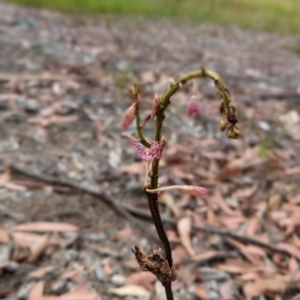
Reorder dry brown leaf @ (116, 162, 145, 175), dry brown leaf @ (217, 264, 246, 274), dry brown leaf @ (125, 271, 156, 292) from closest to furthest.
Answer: dry brown leaf @ (125, 271, 156, 292)
dry brown leaf @ (217, 264, 246, 274)
dry brown leaf @ (116, 162, 145, 175)

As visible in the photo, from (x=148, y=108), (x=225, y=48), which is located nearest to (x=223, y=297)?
(x=148, y=108)

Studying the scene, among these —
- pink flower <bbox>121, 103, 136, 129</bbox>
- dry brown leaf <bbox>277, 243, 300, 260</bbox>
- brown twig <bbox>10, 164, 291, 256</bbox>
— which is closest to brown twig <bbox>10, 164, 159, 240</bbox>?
brown twig <bbox>10, 164, 291, 256</bbox>

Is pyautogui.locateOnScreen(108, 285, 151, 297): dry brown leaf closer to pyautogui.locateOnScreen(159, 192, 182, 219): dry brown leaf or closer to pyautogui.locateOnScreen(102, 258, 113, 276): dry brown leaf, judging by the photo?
pyautogui.locateOnScreen(102, 258, 113, 276): dry brown leaf

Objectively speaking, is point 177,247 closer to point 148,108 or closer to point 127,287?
point 127,287

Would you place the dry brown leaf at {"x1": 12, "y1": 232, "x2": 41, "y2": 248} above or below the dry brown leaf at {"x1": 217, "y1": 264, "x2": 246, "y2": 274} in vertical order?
above

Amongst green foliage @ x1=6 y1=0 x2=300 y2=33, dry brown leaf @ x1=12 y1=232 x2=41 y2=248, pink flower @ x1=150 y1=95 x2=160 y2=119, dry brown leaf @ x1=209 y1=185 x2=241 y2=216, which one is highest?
green foliage @ x1=6 y1=0 x2=300 y2=33

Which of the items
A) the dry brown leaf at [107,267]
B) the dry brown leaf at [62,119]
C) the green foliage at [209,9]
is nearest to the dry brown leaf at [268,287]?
the dry brown leaf at [107,267]

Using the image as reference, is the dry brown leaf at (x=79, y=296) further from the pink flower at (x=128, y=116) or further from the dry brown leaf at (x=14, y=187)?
the pink flower at (x=128, y=116)

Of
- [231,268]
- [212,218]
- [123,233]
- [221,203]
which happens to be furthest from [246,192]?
[123,233]

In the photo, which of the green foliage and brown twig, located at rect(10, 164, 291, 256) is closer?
brown twig, located at rect(10, 164, 291, 256)
